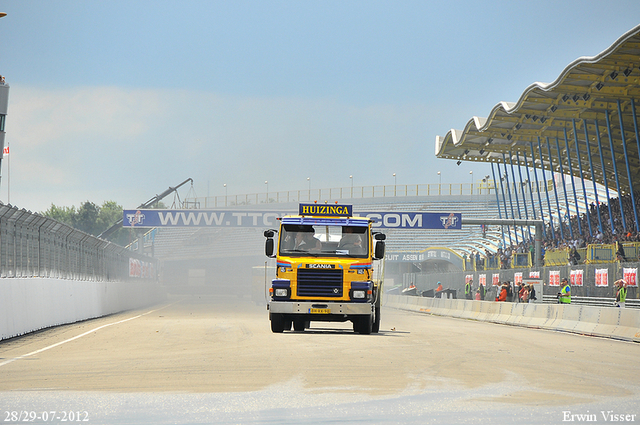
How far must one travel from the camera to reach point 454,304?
38.4m

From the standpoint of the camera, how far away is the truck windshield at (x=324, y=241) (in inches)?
730

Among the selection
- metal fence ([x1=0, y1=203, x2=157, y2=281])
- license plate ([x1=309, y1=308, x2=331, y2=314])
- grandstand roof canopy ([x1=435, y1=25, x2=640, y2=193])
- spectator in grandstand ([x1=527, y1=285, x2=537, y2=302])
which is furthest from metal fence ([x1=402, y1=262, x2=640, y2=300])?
metal fence ([x1=0, y1=203, x2=157, y2=281])

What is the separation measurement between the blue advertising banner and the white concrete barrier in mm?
19235

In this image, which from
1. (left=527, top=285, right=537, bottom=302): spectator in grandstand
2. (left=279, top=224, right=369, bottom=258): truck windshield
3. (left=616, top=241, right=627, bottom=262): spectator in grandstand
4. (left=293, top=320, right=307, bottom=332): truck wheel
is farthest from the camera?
(left=527, top=285, right=537, bottom=302): spectator in grandstand

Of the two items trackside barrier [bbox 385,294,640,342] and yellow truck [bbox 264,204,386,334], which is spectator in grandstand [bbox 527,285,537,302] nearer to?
trackside barrier [bbox 385,294,640,342]

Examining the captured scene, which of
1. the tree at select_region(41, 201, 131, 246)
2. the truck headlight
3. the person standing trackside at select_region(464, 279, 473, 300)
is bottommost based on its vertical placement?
the truck headlight

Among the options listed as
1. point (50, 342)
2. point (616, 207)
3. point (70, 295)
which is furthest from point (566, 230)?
point (50, 342)

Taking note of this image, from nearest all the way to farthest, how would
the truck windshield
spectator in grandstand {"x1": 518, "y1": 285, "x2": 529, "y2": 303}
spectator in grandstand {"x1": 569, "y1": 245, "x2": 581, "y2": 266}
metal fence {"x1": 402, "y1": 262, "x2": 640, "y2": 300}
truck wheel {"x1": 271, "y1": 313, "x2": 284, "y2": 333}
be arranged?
the truck windshield → truck wheel {"x1": 271, "y1": 313, "x2": 284, "y2": 333} → metal fence {"x1": 402, "y1": 262, "x2": 640, "y2": 300} → spectator in grandstand {"x1": 518, "y1": 285, "x2": 529, "y2": 303} → spectator in grandstand {"x1": 569, "y1": 245, "x2": 581, "y2": 266}

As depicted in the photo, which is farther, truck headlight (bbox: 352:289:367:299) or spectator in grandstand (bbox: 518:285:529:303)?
spectator in grandstand (bbox: 518:285:529:303)

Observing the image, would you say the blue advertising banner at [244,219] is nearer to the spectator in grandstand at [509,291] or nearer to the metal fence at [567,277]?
the metal fence at [567,277]

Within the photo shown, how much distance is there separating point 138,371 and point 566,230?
145ft

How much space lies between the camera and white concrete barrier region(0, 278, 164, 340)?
18266mm

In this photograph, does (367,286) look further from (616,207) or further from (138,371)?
(616,207)

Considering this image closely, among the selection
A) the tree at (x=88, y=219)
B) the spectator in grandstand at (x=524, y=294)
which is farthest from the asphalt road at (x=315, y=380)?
the tree at (x=88, y=219)
